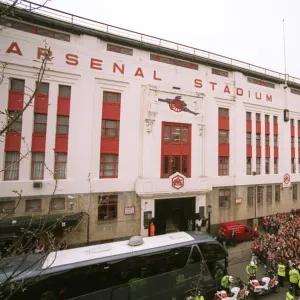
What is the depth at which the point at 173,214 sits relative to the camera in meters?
22.5

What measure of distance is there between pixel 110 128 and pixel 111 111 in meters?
1.56

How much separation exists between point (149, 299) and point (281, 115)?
27984 mm

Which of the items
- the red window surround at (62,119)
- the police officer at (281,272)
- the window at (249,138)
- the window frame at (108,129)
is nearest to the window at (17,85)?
the red window surround at (62,119)

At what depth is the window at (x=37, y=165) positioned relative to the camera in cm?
1742

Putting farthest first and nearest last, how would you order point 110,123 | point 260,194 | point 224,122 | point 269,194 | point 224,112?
point 269,194, point 260,194, point 224,112, point 224,122, point 110,123

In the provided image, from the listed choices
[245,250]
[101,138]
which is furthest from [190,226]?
[101,138]

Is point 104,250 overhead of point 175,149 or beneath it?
beneath

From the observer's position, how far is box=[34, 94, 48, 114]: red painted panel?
57.9 feet

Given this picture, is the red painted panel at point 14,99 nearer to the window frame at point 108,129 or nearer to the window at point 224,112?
the window frame at point 108,129

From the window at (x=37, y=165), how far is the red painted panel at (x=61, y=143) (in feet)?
4.17

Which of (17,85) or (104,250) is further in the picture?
(17,85)

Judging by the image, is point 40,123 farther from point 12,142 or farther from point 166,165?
point 166,165

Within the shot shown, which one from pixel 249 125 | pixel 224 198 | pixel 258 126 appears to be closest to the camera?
pixel 224 198

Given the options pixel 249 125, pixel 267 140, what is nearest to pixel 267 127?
pixel 267 140
